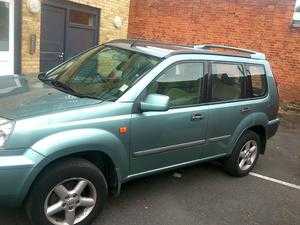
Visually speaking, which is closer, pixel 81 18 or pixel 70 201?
pixel 70 201

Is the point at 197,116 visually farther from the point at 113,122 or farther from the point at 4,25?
the point at 4,25

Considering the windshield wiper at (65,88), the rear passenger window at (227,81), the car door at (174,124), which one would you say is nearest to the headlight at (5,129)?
the windshield wiper at (65,88)

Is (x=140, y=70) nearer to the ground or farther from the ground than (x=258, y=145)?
farther from the ground

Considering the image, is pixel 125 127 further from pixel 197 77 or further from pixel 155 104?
pixel 197 77

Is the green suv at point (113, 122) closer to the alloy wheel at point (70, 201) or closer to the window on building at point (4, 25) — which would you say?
the alloy wheel at point (70, 201)

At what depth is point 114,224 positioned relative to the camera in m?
4.11

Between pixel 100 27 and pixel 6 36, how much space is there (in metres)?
3.06

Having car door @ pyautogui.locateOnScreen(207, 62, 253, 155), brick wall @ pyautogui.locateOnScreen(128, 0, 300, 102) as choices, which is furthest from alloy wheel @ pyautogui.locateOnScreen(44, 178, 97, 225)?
brick wall @ pyautogui.locateOnScreen(128, 0, 300, 102)

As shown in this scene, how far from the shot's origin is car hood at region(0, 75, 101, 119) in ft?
11.6

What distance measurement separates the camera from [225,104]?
16.9 ft

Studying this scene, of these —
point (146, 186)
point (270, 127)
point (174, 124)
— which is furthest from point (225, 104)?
point (146, 186)

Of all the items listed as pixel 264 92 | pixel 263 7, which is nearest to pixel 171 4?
pixel 263 7

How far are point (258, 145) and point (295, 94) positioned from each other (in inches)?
275

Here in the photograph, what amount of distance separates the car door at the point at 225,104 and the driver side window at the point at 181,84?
0.23 m
